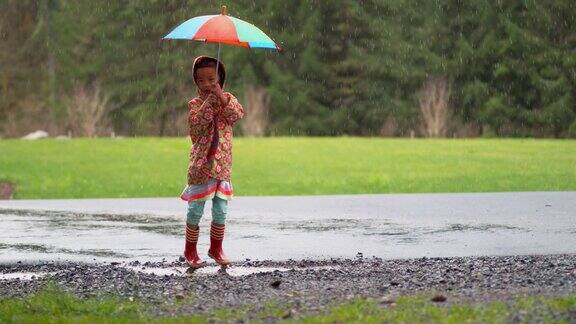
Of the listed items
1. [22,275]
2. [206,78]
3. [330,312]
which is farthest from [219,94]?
[330,312]

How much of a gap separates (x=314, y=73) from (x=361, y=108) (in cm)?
332

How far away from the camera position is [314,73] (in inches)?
2256

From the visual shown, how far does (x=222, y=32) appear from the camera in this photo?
339 inches

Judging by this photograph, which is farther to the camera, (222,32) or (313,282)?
(222,32)

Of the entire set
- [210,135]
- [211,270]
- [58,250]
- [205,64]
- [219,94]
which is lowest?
[58,250]

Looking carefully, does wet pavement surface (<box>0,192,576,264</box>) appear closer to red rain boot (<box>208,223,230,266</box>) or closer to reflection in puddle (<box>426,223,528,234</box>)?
reflection in puddle (<box>426,223,528,234</box>)

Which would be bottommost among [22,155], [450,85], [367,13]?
Result: [22,155]

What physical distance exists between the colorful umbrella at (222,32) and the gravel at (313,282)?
1882 mm

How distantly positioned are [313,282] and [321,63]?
49854 millimetres

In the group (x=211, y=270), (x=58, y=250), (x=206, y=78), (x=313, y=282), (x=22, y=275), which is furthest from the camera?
(x=58, y=250)

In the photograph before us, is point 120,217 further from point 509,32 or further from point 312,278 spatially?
point 509,32

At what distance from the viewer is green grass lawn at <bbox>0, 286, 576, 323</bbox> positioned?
5863 mm

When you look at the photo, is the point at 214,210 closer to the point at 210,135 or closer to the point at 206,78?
the point at 210,135

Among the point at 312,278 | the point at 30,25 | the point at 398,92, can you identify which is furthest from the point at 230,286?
the point at 30,25
